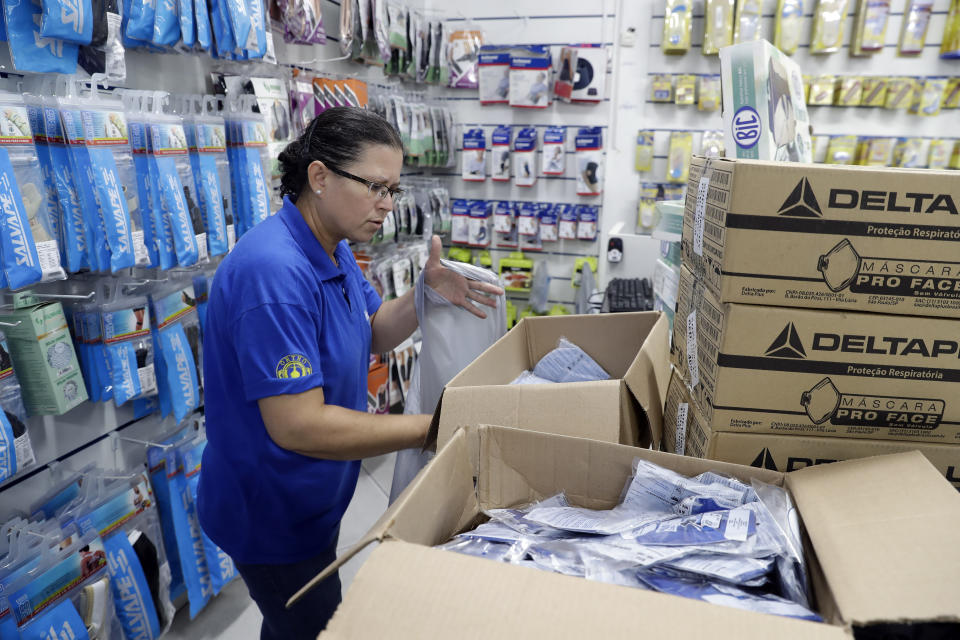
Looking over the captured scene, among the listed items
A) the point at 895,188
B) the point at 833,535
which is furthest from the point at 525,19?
the point at 833,535

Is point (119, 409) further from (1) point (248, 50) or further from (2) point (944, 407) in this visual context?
(2) point (944, 407)

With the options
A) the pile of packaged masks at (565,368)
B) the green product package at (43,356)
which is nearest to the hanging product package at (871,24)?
the pile of packaged masks at (565,368)

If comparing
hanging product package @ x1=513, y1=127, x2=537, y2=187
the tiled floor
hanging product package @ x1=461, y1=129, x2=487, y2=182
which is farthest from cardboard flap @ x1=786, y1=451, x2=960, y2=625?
hanging product package @ x1=461, y1=129, x2=487, y2=182

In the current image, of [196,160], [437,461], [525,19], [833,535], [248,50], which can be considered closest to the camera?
[833,535]

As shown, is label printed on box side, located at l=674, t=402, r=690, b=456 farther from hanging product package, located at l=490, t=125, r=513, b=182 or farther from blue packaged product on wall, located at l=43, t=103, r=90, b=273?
hanging product package, located at l=490, t=125, r=513, b=182

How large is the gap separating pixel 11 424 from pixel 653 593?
1.63 metres

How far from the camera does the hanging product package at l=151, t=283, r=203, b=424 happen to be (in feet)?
6.46

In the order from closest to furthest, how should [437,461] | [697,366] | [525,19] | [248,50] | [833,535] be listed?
1. [833,535]
2. [437,461]
3. [697,366]
4. [248,50]
5. [525,19]

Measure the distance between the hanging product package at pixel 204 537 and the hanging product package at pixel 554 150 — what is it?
9.52ft

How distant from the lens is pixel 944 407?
96 cm

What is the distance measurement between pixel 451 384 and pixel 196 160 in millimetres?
1359

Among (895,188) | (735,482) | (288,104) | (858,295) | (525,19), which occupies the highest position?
(525,19)

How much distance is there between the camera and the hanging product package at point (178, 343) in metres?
1.97

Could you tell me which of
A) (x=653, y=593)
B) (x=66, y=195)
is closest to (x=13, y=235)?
(x=66, y=195)
